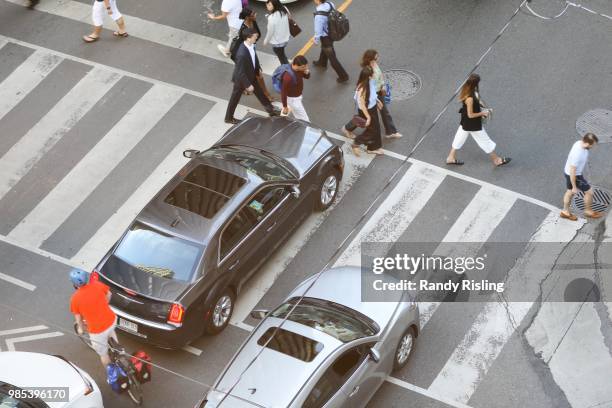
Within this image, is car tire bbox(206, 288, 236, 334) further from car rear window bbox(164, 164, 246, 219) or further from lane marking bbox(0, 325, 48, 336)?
lane marking bbox(0, 325, 48, 336)

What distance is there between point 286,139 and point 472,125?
2968mm

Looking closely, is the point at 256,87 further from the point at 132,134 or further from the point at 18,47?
the point at 18,47

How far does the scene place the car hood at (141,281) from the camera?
41.4ft

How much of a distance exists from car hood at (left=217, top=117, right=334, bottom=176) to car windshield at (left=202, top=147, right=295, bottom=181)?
7.9 inches

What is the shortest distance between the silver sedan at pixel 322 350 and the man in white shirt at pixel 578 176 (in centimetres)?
339

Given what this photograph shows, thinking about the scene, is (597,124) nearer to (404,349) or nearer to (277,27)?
(277,27)

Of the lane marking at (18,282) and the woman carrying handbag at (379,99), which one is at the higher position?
the woman carrying handbag at (379,99)

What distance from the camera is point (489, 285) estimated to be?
45.1ft

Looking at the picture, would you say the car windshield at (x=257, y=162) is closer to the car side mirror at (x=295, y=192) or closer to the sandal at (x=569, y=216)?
the car side mirror at (x=295, y=192)

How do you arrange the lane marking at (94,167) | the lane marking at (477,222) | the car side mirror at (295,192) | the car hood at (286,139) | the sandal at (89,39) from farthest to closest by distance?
1. the sandal at (89,39)
2. the lane marking at (94,167)
3. the car hood at (286,139)
4. the lane marking at (477,222)
5. the car side mirror at (295,192)

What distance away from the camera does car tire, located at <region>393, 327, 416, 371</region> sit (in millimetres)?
12359

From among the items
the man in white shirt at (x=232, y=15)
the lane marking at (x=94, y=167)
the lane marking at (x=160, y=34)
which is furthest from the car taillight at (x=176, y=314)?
the man in white shirt at (x=232, y=15)

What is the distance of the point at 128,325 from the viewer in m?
12.8

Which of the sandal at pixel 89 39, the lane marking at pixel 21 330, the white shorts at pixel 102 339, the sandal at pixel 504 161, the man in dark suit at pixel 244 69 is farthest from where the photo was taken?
the sandal at pixel 89 39
